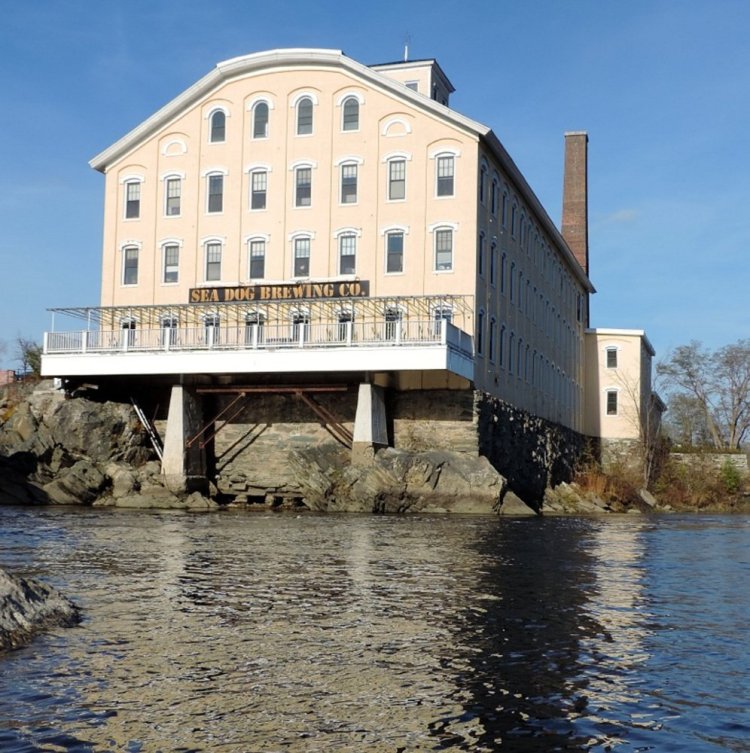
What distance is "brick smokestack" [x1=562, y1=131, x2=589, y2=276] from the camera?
72312mm

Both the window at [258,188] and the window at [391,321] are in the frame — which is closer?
the window at [391,321]

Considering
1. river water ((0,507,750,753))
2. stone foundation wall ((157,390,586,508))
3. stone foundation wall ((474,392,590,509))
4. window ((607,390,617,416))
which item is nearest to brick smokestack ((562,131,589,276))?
window ((607,390,617,416))

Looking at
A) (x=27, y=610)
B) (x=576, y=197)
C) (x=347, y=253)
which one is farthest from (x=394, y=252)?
(x=576, y=197)

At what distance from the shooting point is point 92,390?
41406mm

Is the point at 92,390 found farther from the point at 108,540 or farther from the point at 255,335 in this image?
the point at 108,540

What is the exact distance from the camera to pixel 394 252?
39.9 meters

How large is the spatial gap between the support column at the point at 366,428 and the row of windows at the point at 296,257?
5.89 metres

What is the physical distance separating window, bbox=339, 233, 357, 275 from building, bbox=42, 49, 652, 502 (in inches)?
3.5

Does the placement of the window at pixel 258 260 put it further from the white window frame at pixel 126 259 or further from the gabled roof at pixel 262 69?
the gabled roof at pixel 262 69

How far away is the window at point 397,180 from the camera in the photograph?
40219 millimetres

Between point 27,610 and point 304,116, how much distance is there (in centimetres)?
3460

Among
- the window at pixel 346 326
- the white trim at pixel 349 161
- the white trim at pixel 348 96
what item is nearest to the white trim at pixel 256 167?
the white trim at pixel 349 161

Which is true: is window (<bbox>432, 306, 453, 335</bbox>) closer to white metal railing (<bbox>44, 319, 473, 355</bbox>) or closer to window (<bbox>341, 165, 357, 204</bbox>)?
white metal railing (<bbox>44, 319, 473, 355</bbox>)

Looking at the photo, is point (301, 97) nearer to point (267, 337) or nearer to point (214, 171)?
point (214, 171)
